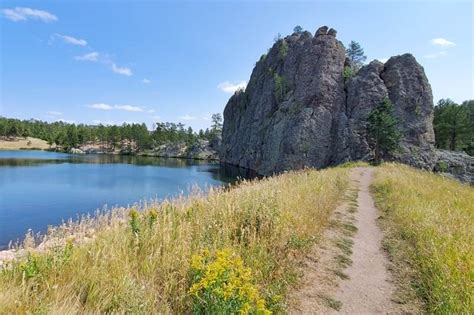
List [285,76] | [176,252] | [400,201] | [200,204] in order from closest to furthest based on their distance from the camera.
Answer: [176,252] < [200,204] < [400,201] < [285,76]

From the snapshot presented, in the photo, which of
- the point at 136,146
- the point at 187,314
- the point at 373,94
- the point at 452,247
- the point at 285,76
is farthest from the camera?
the point at 136,146

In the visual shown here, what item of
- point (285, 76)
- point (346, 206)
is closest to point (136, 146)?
point (285, 76)

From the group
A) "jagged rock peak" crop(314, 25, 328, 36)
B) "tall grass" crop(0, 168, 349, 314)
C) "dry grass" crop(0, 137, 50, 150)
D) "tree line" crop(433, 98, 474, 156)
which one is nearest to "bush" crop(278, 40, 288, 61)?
"jagged rock peak" crop(314, 25, 328, 36)

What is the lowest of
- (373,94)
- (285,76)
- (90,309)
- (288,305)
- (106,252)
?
(288,305)

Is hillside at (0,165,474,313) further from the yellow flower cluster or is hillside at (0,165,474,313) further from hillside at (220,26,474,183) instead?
hillside at (220,26,474,183)

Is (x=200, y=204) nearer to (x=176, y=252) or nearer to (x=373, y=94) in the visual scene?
(x=176, y=252)

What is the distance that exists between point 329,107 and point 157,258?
62937 millimetres

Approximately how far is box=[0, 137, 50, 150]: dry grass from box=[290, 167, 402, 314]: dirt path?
162 m

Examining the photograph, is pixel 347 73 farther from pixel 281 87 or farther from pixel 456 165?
pixel 456 165

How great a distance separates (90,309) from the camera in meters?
3.35

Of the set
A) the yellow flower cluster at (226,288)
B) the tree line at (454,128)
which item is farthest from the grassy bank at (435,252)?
the tree line at (454,128)

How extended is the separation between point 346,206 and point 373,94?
172 feet

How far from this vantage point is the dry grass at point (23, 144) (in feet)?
448

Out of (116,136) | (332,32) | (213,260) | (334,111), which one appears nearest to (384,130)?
(334,111)
